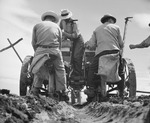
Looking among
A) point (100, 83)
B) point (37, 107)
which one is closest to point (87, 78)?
point (100, 83)

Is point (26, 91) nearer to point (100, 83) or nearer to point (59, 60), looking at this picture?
point (59, 60)

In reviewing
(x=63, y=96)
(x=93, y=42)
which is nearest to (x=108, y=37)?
(x=93, y=42)

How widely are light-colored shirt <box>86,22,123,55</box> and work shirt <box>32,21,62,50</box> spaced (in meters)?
0.96

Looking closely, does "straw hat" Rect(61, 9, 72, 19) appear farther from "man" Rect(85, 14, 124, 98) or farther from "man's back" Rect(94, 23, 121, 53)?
"man's back" Rect(94, 23, 121, 53)

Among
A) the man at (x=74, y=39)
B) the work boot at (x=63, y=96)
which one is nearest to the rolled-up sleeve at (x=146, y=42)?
the work boot at (x=63, y=96)

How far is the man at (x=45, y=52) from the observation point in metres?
7.80

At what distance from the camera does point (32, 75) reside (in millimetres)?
8438

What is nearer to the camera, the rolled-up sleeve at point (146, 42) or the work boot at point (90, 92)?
the rolled-up sleeve at point (146, 42)

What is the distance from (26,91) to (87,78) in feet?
5.31

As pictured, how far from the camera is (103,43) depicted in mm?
8047

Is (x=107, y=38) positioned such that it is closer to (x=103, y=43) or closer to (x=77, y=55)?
(x=103, y=43)

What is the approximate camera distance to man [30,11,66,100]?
7805 millimetres

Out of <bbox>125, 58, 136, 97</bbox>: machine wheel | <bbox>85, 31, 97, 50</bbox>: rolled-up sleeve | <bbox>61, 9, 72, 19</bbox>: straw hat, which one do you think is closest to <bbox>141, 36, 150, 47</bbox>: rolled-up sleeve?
<bbox>125, 58, 136, 97</bbox>: machine wheel

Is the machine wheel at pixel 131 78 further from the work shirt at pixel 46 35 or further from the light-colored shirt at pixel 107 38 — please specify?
the work shirt at pixel 46 35
